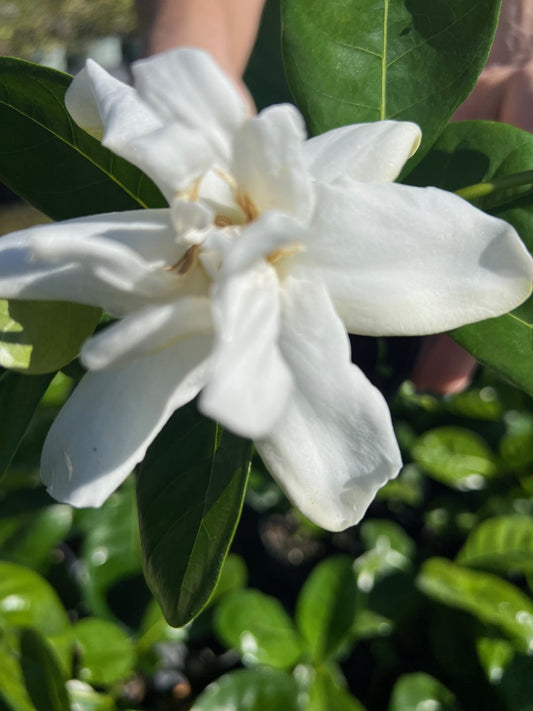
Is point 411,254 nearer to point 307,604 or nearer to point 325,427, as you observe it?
point 325,427

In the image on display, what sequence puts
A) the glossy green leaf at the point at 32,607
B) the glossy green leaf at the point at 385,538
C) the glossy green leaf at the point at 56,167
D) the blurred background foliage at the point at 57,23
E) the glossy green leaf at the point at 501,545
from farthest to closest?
A: 1. the blurred background foliage at the point at 57,23
2. the glossy green leaf at the point at 385,538
3. the glossy green leaf at the point at 501,545
4. the glossy green leaf at the point at 32,607
5. the glossy green leaf at the point at 56,167

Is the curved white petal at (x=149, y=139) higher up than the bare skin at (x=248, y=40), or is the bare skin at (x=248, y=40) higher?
the curved white petal at (x=149, y=139)

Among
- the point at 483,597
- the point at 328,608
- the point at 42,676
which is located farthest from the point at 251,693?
the point at 483,597

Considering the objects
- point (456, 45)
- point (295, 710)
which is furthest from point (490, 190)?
point (295, 710)

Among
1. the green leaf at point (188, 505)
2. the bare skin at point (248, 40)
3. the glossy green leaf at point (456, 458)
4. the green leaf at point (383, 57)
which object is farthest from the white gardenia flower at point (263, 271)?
the glossy green leaf at point (456, 458)

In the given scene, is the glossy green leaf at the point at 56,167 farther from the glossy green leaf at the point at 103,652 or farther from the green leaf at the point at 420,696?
the green leaf at the point at 420,696

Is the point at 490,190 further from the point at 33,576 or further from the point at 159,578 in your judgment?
the point at 33,576
